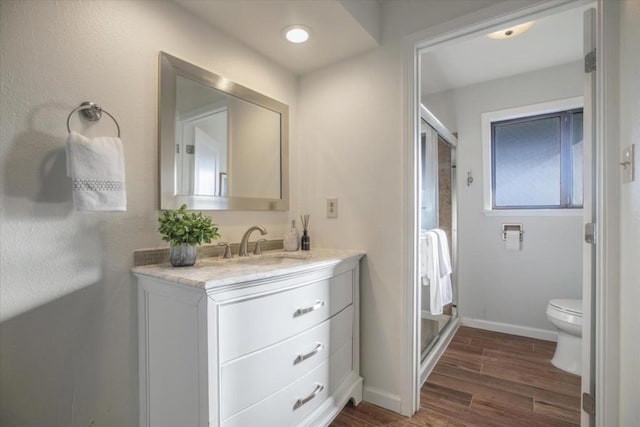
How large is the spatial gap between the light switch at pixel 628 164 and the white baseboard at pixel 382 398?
58.6 inches

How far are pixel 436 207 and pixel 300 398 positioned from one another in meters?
1.94

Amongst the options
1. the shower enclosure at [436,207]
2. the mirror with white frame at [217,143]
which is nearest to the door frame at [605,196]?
the shower enclosure at [436,207]

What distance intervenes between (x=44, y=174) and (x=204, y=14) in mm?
1048

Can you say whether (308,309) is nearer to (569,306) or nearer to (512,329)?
(569,306)

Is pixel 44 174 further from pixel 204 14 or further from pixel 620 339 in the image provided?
pixel 620 339

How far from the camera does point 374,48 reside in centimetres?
180

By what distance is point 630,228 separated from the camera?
1051mm

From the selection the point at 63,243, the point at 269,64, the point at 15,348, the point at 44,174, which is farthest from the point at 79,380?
the point at 269,64

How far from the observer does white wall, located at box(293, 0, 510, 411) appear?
171 cm

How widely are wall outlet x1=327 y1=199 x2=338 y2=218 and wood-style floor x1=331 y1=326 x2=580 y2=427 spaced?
1137 millimetres

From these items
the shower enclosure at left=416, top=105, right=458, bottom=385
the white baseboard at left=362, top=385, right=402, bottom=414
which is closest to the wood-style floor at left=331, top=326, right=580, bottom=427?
the white baseboard at left=362, top=385, right=402, bottom=414

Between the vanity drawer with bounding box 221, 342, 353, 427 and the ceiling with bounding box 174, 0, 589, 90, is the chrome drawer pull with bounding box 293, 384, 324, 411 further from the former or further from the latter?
the ceiling with bounding box 174, 0, 589, 90

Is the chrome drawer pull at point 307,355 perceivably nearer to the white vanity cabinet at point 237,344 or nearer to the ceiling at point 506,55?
the white vanity cabinet at point 237,344

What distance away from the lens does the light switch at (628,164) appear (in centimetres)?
99
